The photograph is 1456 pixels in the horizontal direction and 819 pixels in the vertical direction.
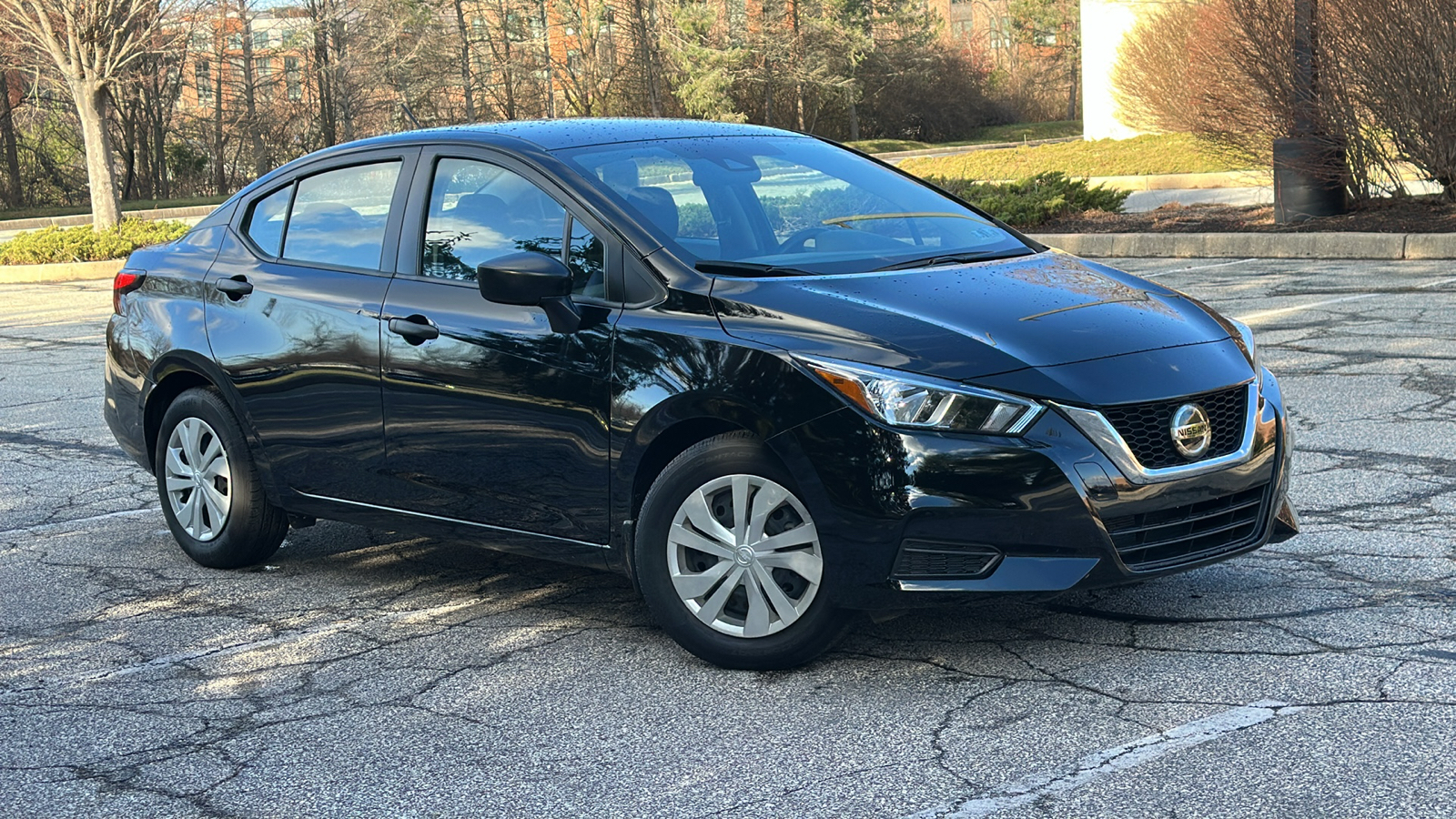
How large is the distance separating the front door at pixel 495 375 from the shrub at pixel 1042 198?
1408 centimetres

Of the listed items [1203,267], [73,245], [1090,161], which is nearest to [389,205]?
[1203,267]

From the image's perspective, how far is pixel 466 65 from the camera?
191 feet

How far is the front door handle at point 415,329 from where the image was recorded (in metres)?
5.07

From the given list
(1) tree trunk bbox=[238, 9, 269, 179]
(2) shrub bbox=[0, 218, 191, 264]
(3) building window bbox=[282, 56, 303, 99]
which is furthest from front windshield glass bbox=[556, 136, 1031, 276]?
(3) building window bbox=[282, 56, 303, 99]

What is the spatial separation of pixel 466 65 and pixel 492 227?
5535 centimetres

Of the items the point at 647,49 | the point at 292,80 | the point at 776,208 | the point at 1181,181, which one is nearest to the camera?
the point at 776,208

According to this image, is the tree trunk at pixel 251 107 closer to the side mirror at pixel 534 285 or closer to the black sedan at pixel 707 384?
the black sedan at pixel 707 384

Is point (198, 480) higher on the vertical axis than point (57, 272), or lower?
lower

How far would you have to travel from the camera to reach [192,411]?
5949mm

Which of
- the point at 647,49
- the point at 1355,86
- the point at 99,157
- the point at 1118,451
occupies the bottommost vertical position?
the point at 1118,451

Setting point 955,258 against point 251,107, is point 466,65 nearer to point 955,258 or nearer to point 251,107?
point 251,107

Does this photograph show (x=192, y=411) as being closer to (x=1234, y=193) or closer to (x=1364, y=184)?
(x=1364, y=184)

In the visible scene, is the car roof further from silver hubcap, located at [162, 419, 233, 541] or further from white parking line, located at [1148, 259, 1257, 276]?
white parking line, located at [1148, 259, 1257, 276]

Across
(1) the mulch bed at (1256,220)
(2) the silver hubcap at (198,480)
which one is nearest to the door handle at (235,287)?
(2) the silver hubcap at (198,480)
